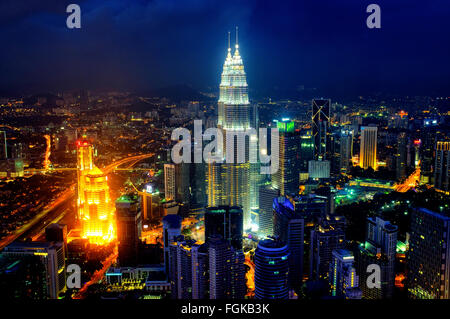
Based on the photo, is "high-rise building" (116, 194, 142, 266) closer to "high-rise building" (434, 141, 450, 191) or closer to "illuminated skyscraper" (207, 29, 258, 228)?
"illuminated skyscraper" (207, 29, 258, 228)

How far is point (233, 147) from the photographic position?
8602 millimetres

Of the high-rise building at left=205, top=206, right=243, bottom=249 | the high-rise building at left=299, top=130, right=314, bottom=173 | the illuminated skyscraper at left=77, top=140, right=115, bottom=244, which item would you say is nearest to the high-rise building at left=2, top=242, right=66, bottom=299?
the illuminated skyscraper at left=77, top=140, right=115, bottom=244

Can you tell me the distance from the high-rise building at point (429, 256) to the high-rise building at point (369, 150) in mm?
7218

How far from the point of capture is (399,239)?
6.15 m

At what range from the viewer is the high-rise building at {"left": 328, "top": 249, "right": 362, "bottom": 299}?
4.83 m

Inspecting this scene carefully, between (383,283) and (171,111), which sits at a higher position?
(171,111)

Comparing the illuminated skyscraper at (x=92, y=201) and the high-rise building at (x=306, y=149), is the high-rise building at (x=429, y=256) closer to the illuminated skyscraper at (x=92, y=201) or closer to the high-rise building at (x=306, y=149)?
the illuminated skyscraper at (x=92, y=201)

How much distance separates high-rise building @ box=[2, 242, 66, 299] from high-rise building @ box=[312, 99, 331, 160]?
7.32m

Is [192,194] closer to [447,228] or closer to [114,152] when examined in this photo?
[114,152]

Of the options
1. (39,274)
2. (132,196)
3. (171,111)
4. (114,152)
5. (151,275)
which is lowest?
(151,275)

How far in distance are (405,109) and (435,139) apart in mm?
1203

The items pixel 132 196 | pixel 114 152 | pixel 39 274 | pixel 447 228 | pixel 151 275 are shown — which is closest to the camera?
pixel 447 228

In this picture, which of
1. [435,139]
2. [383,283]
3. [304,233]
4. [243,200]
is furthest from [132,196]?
[435,139]

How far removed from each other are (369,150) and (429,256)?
24.9 feet
